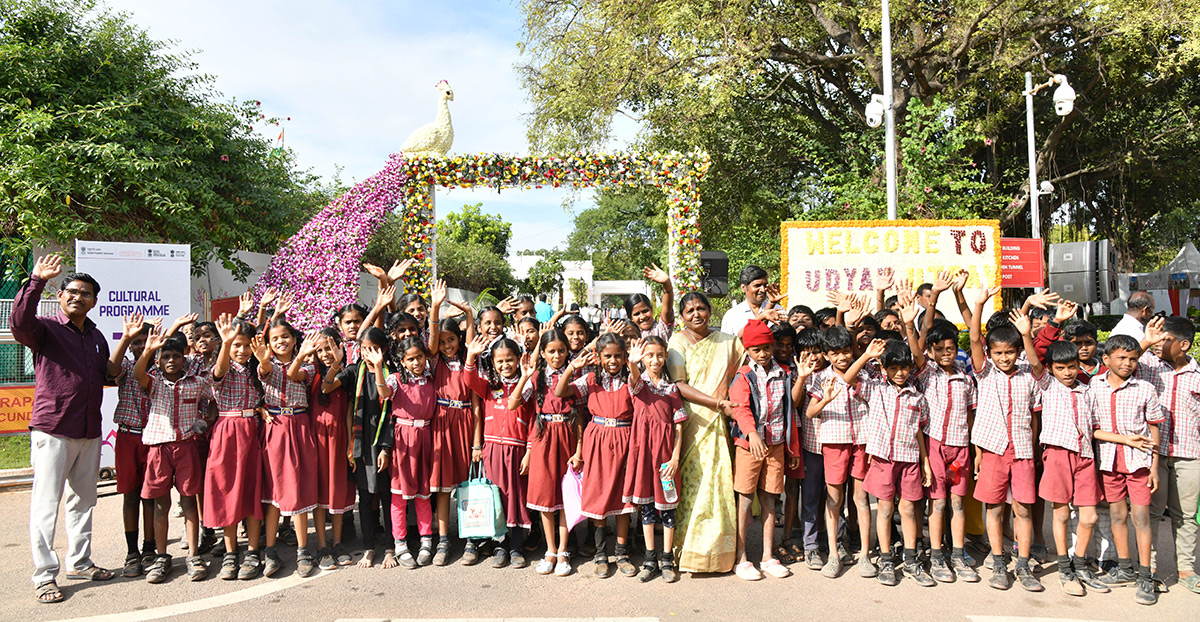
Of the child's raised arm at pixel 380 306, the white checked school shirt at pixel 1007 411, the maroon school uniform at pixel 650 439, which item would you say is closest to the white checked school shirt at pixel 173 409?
the child's raised arm at pixel 380 306

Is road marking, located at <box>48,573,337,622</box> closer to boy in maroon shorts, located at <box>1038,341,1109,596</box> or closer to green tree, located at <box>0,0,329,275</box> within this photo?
boy in maroon shorts, located at <box>1038,341,1109,596</box>

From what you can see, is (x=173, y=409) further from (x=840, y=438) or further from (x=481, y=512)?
(x=840, y=438)

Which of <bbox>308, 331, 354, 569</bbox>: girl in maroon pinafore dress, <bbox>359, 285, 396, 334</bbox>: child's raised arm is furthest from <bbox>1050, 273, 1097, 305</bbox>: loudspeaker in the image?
<bbox>308, 331, 354, 569</bbox>: girl in maroon pinafore dress

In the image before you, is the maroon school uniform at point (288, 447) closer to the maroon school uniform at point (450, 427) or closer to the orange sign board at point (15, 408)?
the maroon school uniform at point (450, 427)

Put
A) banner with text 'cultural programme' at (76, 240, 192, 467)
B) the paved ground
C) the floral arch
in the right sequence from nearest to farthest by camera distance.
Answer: the paved ground
banner with text 'cultural programme' at (76, 240, 192, 467)
the floral arch

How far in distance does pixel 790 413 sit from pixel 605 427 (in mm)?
1060

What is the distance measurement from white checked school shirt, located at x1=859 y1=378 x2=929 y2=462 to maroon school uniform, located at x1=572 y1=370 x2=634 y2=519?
1.34 metres

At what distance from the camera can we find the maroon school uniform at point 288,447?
428cm

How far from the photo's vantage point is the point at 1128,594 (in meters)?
3.88

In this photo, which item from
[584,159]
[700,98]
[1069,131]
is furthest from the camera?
[1069,131]

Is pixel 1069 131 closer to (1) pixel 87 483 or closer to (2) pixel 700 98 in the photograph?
(2) pixel 700 98

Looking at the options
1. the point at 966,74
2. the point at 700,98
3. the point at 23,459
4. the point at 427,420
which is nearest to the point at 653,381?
the point at 427,420

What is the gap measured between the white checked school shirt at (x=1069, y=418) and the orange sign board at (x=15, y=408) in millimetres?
7884

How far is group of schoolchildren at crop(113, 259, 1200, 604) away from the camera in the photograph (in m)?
4.02
